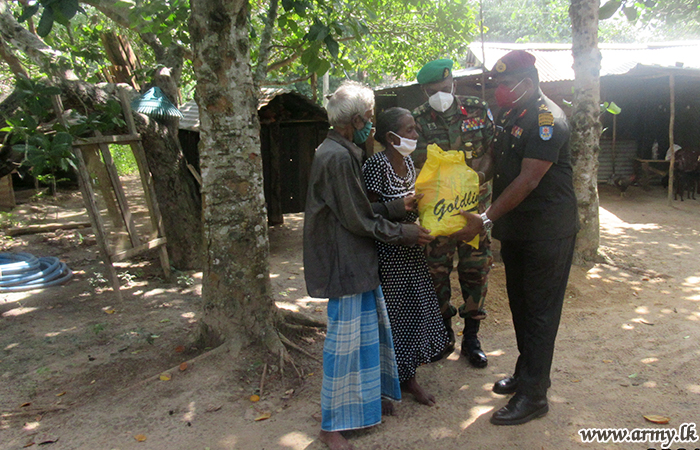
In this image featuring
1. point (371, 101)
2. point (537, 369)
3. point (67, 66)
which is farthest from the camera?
point (67, 66)

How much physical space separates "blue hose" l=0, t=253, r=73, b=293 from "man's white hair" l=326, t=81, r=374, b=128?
13.7ft

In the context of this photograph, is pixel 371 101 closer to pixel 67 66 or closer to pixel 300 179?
pixel 67 66

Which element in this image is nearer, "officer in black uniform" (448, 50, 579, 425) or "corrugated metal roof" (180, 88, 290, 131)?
"officer in black uniform" (448, 50, 579, 425)

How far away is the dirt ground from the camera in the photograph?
2.65 metres

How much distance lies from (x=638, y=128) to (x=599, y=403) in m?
11.7

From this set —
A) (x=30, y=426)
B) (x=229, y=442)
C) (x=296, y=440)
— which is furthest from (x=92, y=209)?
(x=296, y=440)

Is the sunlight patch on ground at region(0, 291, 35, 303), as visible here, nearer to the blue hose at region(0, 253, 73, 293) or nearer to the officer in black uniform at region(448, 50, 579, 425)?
the blue hose at region(0, 253, 73, 293)

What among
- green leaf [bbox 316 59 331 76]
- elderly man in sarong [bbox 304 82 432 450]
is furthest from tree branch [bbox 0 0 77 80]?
elderly man in sarong [bbox 304 82 432 450]

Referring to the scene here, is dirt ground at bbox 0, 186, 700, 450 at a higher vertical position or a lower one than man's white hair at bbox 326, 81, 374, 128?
lower

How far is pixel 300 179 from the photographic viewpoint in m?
7.71

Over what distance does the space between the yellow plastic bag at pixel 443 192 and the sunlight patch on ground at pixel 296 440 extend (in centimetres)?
127

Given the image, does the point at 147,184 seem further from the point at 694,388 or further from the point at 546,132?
the point at 694,388

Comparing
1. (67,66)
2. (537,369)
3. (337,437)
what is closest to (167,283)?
(67,66)

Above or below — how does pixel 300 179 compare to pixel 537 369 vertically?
above
